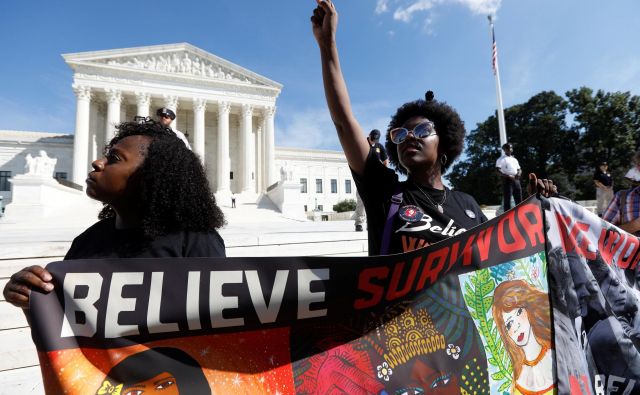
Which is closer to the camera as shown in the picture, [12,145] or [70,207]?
[70,207]

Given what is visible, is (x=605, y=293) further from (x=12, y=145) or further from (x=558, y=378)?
(x=12, y=145)

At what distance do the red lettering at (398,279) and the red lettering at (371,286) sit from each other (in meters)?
0.04

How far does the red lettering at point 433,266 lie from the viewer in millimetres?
1566

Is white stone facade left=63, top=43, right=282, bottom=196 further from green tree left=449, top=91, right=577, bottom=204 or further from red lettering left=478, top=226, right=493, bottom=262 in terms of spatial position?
red lettering left=478, top=226, right=493, bottom=262

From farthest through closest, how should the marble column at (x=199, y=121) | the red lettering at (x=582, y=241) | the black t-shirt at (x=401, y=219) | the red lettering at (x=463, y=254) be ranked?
the marble column at (x=199, y=121), the red lettering at (x=582, y=241), the black t-shirt at (x=401, y=219), the red lettering at (x=463, y=254)

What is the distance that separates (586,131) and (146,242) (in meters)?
47.5

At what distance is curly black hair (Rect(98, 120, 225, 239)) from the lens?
5.33 ft

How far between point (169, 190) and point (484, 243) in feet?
5.38

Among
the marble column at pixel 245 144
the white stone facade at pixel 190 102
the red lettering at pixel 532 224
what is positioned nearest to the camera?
the red lettering at pixel 532 224

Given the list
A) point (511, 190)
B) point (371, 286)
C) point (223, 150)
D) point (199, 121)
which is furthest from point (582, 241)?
point (199, 121)

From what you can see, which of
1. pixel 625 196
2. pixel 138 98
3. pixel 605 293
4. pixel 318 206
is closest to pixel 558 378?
pixel 605 293

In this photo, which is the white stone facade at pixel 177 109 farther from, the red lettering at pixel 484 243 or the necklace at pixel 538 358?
the necklace at pixel 538 358

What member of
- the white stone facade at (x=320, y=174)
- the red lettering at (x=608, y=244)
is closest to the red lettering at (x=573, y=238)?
the red lettering at (x=608, y=244)

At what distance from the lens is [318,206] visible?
189 feet
